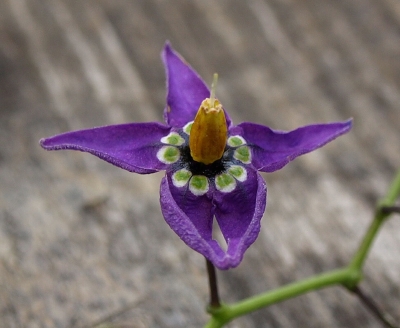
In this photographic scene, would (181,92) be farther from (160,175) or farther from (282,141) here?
(160,175)

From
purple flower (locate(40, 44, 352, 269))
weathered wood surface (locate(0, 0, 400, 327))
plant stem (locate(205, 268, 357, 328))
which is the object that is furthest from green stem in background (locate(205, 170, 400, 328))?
purple flower (locate(40, 44, 352, 269))

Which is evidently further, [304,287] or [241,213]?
[304,287]

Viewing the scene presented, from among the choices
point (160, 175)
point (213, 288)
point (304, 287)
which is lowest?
point (304, 287)

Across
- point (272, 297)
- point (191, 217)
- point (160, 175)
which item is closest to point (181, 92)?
point (191, 217)

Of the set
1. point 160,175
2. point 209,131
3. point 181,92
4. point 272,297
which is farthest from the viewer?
point 160,175

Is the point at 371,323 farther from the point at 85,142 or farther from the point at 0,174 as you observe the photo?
the point at 0,174

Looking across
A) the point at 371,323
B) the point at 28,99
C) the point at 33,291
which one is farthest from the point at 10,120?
the point at 371,323
